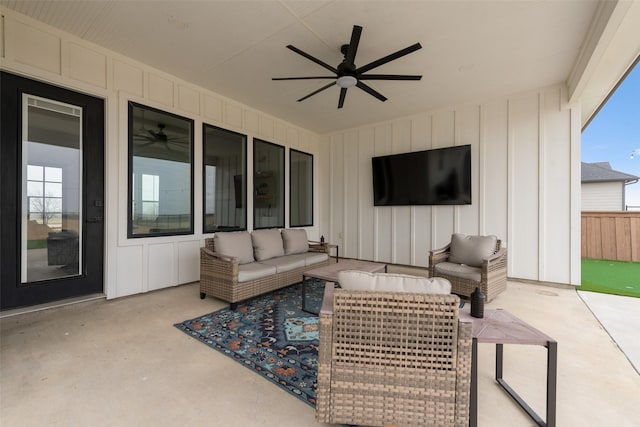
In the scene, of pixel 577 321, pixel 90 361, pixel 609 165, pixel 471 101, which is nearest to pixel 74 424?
pixel 90 361

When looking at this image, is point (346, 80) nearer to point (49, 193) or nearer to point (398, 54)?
point (398, 54)

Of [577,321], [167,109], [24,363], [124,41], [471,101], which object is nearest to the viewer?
[24,363]

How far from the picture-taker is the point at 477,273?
3445 millimetres

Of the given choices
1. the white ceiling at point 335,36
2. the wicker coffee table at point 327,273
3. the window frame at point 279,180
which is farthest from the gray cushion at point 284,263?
the white ceiling at point 335,36

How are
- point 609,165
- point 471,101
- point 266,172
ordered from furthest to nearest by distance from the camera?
1. point 609,165
2. point 266,172
3. point 471,101

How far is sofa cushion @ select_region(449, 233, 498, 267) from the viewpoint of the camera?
3701mm

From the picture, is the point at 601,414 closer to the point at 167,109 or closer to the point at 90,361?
the point at 90,361

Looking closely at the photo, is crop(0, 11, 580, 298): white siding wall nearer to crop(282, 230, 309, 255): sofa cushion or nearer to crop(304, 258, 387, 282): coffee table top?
crop(282, 230, 309, 255): sofa cushion

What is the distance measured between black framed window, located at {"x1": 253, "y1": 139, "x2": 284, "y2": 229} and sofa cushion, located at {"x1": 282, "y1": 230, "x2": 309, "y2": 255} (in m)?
1.03

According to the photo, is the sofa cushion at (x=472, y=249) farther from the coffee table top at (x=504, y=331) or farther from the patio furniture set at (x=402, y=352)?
the patio furniture set at (x=402, y=352)

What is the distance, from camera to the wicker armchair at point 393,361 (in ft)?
4.28

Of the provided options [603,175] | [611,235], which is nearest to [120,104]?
[611,235]

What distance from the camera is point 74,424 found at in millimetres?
1460

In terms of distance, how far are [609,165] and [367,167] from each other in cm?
1274
